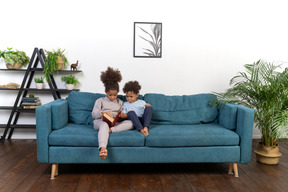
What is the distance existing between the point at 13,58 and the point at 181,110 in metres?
2.39

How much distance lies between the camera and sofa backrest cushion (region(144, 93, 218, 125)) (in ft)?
9.97

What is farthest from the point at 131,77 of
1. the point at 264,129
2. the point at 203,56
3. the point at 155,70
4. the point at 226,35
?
the point at 264,129

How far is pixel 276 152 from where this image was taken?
2.94 metres

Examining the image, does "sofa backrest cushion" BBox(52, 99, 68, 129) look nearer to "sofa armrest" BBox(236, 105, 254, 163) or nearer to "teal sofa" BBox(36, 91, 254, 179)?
"teal sofa" BBox(36, 91, 254, 179)

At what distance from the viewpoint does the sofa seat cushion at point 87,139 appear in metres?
2.47

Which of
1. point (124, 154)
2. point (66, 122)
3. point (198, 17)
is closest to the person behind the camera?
point (124, 154)

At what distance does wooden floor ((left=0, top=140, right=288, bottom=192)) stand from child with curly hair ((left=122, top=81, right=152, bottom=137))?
20.7 inches

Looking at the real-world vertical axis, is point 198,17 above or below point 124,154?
above

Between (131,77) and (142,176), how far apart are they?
1735mm

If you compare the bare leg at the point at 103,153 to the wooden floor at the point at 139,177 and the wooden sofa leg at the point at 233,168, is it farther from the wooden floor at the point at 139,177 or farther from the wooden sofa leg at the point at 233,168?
the wooden sofa leg at the point at 233,168

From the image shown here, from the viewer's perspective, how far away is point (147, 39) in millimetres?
3838

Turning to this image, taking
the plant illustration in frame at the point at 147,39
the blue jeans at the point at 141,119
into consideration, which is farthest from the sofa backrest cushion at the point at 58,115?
the plant illustration in frame at the point at 147,39

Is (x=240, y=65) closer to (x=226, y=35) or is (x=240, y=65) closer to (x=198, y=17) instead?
(x=226, y=35)

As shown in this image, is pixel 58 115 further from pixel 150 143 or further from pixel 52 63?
pixel 52 63
